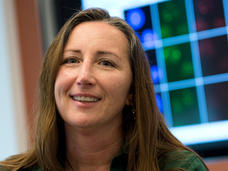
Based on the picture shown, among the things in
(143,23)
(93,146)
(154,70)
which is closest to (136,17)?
(143,23)

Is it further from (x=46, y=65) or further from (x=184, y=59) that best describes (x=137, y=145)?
(x=184, y=59)

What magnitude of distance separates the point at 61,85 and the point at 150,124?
1.30 ft

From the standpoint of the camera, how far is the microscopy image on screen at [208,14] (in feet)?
6.81

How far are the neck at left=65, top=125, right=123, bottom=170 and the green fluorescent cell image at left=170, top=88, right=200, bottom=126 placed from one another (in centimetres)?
67

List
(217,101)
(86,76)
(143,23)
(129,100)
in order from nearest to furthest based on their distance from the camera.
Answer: (86,76)
(129,100)
(217,101)
(143,23)

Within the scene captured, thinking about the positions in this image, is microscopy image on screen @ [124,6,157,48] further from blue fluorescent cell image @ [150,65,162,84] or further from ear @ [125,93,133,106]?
ear @ [125,93,133,106]

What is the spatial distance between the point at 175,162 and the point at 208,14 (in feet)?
3.35

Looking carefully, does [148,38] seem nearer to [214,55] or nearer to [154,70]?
[154,70]

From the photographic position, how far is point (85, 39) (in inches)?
57.5

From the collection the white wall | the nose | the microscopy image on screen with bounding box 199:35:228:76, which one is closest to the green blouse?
the nose

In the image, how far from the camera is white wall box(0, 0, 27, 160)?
2.41m

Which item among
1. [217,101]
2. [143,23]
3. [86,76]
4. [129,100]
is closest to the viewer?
[86,76]

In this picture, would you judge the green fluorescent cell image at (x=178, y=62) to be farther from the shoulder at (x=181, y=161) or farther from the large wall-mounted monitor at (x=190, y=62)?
the shoulder at (x=181, y=161)

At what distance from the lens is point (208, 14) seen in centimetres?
211
